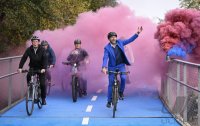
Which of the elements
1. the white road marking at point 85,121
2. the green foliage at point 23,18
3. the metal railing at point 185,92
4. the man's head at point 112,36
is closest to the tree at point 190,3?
the green foliage at point 23,18

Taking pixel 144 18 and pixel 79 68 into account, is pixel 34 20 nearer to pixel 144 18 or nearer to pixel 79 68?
pixel 144 18

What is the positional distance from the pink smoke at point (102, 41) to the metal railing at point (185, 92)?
5.17m

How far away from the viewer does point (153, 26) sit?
782 inches

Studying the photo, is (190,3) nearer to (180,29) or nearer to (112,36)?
(180,29)

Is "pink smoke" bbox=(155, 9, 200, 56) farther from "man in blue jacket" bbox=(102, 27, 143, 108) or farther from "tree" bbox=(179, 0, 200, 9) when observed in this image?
"tree" bbox=(179, 0, 200, 9)

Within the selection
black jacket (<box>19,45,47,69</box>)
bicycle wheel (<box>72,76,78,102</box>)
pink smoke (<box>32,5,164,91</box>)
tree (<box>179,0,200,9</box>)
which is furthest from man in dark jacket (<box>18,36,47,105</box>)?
tree (<box>179,0,200,9</box>)

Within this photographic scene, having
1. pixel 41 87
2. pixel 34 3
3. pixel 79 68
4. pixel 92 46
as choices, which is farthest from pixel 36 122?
pixel 34 3

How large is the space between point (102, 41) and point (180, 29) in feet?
22.1

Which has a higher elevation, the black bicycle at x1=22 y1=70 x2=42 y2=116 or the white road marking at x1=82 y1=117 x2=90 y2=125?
the black bicycle at x1=22 y1=70 x2=42 y2=116

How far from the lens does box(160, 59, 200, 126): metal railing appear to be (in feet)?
33.8

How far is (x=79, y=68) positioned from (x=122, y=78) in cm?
296

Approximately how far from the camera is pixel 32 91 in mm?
11797

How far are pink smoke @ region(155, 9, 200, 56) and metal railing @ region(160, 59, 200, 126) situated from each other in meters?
1.15

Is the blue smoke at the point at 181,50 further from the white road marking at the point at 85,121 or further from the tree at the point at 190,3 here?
the tree at the point at 190,3
